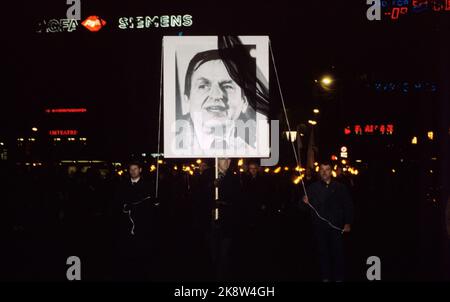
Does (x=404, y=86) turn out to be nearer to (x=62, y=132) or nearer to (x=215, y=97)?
(x=215, y=97)

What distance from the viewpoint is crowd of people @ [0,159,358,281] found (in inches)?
330

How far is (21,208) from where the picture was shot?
17.0m

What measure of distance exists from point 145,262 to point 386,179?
19170 millimetres

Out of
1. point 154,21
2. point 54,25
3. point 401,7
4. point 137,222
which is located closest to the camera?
point 137,222

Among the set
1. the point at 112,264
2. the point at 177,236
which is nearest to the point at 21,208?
the point at 177,236

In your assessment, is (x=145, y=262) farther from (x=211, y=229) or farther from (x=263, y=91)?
(x=263, y=91)

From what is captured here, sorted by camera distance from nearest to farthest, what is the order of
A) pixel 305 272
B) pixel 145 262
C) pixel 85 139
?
pixel 145 262, pixel 305 272, pixel 85 139

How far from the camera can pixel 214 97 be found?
7879mm

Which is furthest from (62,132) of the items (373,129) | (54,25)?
(54,25)

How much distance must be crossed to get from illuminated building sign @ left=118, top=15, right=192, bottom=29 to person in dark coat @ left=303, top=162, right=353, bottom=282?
25.5 feet

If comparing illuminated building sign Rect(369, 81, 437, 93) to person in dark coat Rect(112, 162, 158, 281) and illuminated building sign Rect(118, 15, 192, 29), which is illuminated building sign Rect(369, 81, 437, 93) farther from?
person in dark coat Rect(112, 162, 158, 281)

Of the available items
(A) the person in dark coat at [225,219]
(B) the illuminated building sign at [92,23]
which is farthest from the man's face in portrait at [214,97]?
(B) the illuminated building sign at [92,23]

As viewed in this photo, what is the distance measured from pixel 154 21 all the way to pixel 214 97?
8.49 meters
